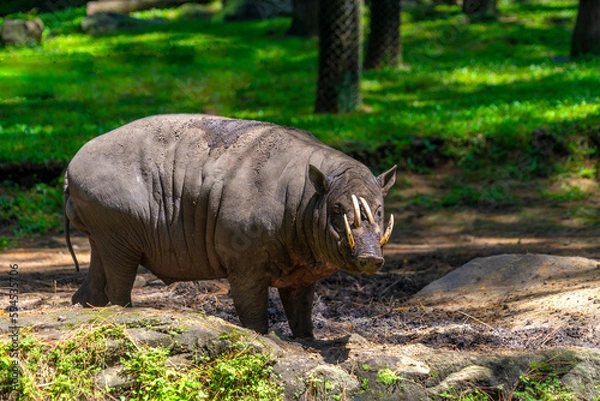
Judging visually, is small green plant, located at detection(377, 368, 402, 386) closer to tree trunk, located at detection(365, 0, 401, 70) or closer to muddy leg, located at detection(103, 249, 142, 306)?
muddy leg, located at detection(103, 249, 142, 306)

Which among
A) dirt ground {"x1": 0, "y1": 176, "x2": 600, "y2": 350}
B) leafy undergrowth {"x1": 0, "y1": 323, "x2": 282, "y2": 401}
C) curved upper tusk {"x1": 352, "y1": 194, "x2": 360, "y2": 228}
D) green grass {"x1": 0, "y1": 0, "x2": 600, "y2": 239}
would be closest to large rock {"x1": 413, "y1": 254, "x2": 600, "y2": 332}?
dirt ground {"x1": 0, "y1": 176, "x2": 600, "y2": 350}

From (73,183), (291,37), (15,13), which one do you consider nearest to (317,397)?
(73,183)

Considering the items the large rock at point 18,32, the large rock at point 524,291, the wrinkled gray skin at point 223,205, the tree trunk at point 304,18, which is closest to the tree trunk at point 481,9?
the tree trunk at point 304,18

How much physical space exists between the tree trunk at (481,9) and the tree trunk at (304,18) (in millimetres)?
4427

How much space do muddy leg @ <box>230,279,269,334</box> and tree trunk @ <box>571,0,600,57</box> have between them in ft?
42.7

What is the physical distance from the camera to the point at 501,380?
4949mm

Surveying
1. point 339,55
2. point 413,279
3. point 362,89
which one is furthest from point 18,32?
point 413,279

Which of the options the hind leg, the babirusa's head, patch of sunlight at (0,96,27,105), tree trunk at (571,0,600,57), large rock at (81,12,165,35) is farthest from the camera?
large rock at (81,12,165,35)

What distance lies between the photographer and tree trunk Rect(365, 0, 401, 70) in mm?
16797

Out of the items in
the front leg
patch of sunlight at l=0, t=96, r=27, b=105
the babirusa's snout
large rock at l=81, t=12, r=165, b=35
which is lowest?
patch of sunlight at l=0, t=96, r=27, b=105

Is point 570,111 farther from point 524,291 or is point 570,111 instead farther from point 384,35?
point 524,291

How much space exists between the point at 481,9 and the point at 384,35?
5.84 m

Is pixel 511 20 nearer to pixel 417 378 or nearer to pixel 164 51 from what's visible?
pixel 164 51

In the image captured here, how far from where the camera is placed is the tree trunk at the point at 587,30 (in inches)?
648
